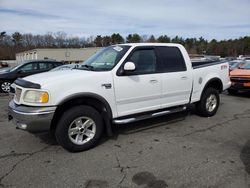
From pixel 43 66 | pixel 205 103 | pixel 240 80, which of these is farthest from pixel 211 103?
pixel 43 66

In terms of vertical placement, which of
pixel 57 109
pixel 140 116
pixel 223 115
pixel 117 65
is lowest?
pixel 223 115

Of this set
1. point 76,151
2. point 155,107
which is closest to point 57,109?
point 76,151

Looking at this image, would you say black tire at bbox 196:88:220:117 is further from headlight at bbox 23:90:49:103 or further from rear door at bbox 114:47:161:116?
headlight at bbox 23:90:49:103

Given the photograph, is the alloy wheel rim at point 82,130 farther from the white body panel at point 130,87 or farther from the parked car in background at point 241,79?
the parked car in background at point 241,79

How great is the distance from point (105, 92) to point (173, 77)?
1.77m

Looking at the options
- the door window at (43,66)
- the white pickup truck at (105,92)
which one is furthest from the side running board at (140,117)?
the door window at (43,66)

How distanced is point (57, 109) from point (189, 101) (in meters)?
3.33

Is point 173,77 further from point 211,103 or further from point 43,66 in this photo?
point 43,66

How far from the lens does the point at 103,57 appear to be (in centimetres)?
527

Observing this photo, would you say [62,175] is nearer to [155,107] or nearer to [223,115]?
[155,107]

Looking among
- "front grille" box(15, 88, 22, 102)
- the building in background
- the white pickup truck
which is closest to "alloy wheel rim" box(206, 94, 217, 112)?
the white pickup truck

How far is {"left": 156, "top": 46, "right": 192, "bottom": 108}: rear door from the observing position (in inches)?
211

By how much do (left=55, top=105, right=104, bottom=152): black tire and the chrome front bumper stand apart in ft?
0.77

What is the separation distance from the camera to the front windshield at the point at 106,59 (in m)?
4.80
